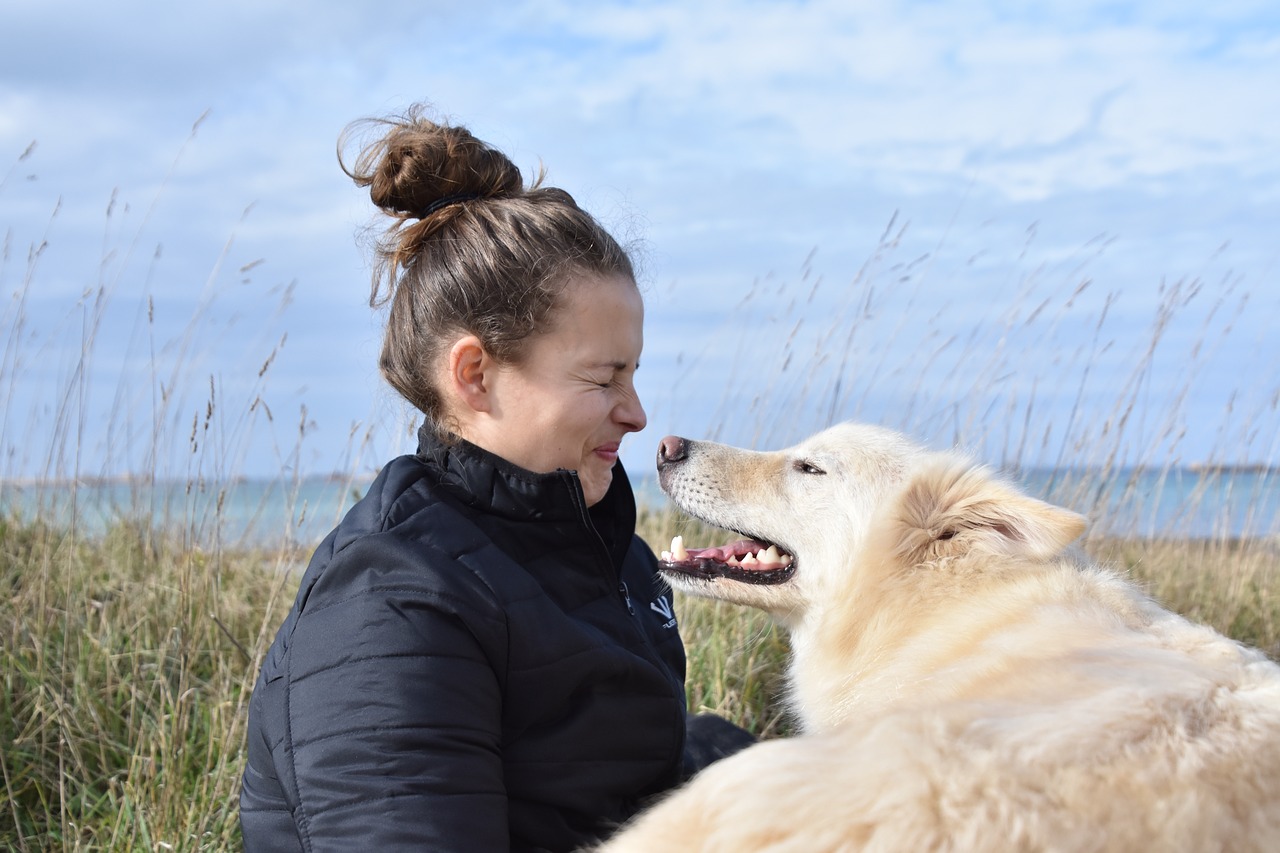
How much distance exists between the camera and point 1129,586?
2.04 meters

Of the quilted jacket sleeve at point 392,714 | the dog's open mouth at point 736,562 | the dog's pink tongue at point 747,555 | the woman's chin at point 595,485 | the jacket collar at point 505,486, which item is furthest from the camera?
the dog's pink tongue at point 747,555

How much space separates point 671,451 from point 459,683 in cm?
145

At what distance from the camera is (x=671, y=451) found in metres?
2.91

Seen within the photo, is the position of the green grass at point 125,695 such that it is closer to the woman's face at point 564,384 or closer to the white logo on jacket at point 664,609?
the white logo on jacket at point 664,609

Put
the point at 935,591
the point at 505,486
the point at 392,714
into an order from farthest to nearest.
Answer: the point at 935,591 → the point at 505,486 → the point at 392,714

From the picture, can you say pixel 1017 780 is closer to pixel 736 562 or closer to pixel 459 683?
pixel 459 683

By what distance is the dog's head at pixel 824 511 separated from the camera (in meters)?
2.27

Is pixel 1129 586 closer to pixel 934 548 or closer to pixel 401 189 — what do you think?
pixel 934 548

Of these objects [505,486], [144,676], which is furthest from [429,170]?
[144,676]

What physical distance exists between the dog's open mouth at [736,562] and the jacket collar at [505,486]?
2.31 ft

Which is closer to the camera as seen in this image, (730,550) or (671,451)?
(730,550)

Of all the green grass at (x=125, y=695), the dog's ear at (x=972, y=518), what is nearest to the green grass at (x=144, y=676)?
the green grass at (x=125, y=695)

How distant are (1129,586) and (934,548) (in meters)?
0.39

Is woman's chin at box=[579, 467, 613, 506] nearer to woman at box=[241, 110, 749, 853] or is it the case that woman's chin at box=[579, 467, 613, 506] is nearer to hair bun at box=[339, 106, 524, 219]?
woman at box=[241, 110, 749, 853]
